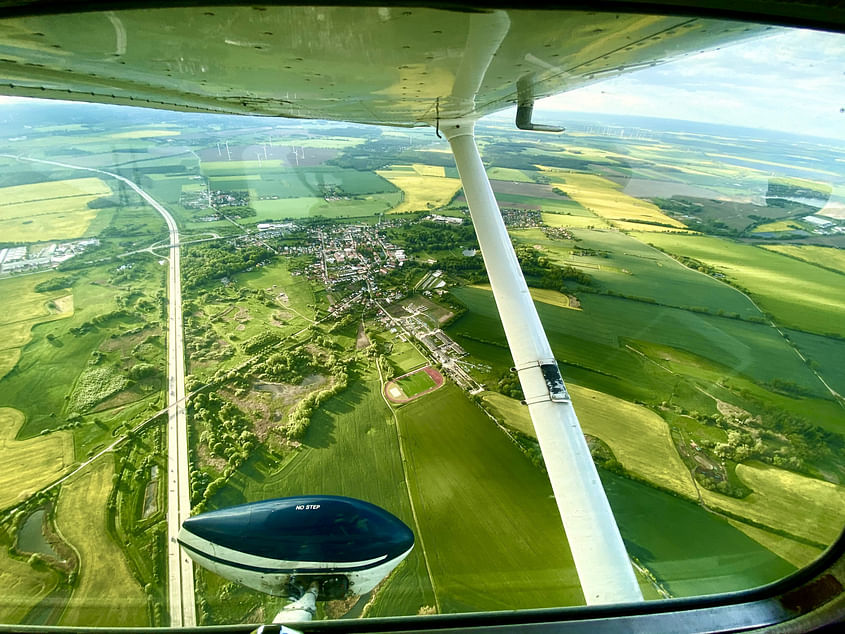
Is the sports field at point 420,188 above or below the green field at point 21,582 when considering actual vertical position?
above

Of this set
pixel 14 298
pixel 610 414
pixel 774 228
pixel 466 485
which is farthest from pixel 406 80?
pixel 14 298

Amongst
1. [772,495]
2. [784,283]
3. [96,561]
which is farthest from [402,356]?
[784,283]

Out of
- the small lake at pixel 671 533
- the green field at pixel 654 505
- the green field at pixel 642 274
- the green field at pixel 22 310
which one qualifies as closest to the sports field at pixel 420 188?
the green field at pixel 642 274

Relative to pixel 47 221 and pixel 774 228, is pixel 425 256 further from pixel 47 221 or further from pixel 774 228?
pixel 47 221

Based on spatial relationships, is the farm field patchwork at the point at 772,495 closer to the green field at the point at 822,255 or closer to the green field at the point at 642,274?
the green field at the point at 642,274

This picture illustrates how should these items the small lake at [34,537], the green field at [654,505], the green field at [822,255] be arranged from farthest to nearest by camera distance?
1. the green field at [822,255]
2. the small lake at [34,537]
3. the green field at [654,505]

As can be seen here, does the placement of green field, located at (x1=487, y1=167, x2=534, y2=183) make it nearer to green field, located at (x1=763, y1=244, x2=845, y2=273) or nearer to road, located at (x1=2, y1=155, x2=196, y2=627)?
green field, located at (x1=763, y1=244, x2=845, y2=273)

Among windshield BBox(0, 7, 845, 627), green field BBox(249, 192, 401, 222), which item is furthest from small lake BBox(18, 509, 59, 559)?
green field BBox(249, 192, 401, 222)
